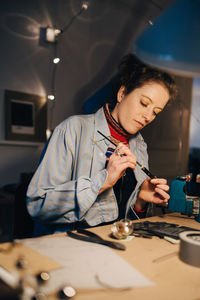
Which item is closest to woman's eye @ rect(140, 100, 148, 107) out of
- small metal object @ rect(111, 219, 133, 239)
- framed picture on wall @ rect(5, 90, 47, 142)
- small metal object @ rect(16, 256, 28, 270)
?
small metal object @ rect(111, 219, 133, 239)

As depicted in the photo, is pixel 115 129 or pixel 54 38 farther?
pixel 54 38

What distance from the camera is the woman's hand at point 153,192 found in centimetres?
116

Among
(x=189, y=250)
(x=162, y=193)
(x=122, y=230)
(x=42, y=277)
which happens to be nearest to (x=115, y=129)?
(x=162, y=193)

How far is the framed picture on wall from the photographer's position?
202 cm

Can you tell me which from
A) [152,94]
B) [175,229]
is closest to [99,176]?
[175,229]

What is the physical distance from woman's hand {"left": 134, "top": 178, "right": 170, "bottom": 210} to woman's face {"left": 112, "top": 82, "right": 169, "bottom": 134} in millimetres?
297

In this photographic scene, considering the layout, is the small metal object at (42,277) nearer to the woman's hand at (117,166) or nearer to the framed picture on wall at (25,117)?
the woman's hand at (117,166)

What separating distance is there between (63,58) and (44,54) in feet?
0.75

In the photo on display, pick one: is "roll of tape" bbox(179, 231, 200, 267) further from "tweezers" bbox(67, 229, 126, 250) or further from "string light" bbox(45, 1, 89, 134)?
"string light" bbox(45, 1, 89, 134)

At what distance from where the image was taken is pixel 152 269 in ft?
2.13

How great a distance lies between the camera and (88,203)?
1.01 meters

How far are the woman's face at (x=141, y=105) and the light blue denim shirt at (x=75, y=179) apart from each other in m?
0.11

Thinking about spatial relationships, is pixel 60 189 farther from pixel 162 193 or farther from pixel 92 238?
pixel 162 193

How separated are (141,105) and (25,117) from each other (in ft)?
3.87
